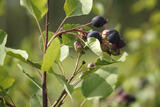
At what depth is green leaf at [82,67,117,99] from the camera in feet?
2.81

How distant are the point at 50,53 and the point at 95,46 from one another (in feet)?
0.34

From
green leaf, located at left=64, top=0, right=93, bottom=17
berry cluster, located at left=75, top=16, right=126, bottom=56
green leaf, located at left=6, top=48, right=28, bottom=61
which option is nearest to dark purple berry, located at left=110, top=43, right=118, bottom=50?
berry cluster, located at left=75, top=16, right=126, bottom=56

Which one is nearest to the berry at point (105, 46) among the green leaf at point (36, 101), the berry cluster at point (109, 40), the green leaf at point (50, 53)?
the berry cluster at point (109, 40)

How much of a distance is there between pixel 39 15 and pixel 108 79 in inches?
10.6

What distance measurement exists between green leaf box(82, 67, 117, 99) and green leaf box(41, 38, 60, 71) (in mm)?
175

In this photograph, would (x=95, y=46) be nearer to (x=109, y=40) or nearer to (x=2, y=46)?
(x=109, y=40)

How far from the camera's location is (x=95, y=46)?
27.2 inches

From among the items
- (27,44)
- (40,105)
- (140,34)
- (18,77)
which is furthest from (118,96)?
(140,34)

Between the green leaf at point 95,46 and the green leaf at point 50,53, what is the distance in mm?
75

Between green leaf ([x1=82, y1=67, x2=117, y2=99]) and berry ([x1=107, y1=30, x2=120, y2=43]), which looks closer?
berry ([x1=107, y1=30, x2=120, y2=43])

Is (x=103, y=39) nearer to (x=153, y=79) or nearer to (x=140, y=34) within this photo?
(x=153, y=79)

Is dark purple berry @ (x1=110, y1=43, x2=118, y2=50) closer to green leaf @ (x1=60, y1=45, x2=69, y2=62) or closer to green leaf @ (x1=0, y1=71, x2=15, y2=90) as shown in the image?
green leaf @ (x1=60, y1=45, x2=69, y2=62)

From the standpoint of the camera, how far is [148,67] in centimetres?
245

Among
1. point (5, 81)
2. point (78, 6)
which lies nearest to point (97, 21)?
point (78, 6)
